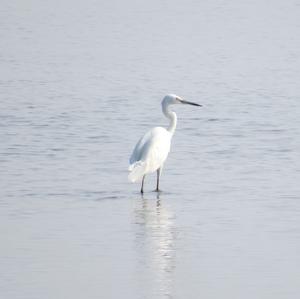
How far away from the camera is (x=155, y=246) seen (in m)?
10.4

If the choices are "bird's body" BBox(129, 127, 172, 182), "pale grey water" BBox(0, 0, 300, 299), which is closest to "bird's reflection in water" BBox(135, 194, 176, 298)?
"pale grey water" BBox(0, 0, 300, 299)

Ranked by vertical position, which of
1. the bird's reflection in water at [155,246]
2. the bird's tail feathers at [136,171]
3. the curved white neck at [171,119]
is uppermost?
the curved white neck at [171,119]

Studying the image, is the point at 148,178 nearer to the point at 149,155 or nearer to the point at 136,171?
the point at 149,155

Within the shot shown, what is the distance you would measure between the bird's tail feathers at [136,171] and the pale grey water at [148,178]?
208 mm

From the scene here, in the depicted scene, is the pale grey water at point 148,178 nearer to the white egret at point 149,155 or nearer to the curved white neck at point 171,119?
the white egret at point 149,155

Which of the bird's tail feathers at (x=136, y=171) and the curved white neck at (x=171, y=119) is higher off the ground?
the curved white neck at (x=171, y=119)

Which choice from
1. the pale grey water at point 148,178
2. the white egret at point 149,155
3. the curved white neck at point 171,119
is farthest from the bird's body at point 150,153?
the curved white neck at point 171,119

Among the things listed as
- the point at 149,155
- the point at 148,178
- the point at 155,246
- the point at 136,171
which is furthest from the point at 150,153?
the point at 155,246

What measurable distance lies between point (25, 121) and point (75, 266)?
10557mm

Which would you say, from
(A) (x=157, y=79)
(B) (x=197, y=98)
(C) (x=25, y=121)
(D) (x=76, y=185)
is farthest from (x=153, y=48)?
(D) (x=76, y=185)

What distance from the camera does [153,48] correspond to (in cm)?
3600

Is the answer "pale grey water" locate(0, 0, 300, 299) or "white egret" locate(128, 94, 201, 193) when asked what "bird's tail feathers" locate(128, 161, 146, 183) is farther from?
"pale grey water" locate(0, 0, 300, 299)

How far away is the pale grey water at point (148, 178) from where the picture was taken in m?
9.35

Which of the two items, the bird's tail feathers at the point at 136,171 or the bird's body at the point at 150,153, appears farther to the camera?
the bird's body at the point at 150,153
